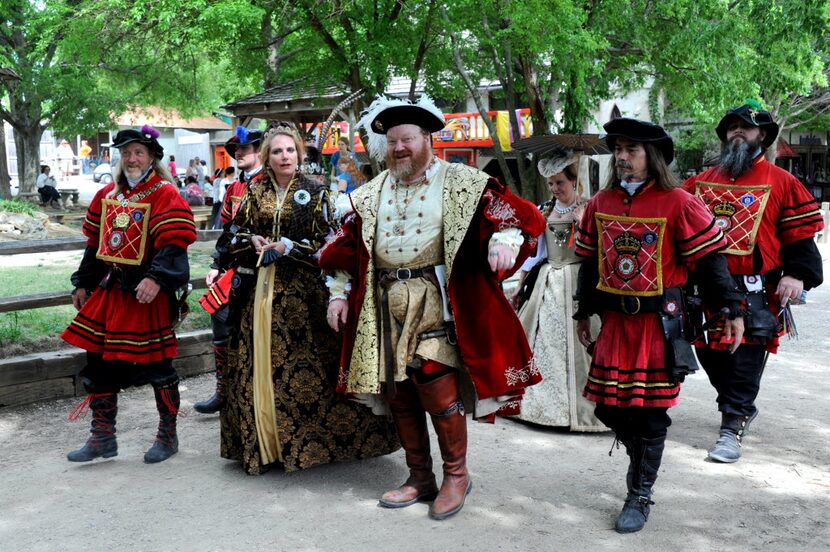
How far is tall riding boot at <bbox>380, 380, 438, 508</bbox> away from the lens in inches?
161

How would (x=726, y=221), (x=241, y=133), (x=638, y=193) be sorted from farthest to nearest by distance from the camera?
(x=241, y=133) < (x=726, y=221) < (x=638, y=193)

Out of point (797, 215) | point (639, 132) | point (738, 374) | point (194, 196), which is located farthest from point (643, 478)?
point (194, 196)

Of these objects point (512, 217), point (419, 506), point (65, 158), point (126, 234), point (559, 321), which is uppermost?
point (65, 158)

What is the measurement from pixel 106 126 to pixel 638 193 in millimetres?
21747

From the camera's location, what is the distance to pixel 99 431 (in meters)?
4.83

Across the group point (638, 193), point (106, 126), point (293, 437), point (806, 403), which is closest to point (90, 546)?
point (293, 437)

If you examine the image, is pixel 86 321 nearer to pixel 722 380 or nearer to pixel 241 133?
pixel 241 133

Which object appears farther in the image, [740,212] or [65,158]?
[65,158]

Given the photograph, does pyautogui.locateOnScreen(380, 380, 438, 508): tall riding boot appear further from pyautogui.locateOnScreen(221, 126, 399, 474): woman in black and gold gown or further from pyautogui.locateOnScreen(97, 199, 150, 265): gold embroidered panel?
pyautogui.locateOnScreen(97, 199, 150, 265): gold embroidered panel

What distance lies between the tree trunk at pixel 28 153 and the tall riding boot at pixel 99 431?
20.1 m

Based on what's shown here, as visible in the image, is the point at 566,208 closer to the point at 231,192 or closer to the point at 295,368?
the point at 295,368

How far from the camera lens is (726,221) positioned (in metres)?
4.85

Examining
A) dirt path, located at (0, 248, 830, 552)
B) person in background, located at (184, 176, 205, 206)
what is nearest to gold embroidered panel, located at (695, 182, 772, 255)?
dirt path, located at (0, 248, 830, 552)

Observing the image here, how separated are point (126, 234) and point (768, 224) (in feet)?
11.5
